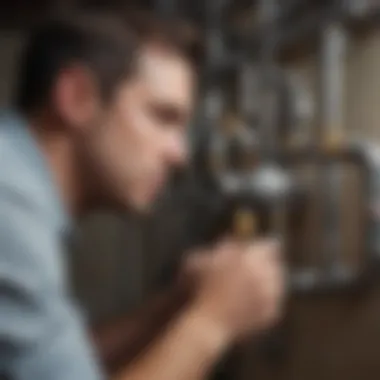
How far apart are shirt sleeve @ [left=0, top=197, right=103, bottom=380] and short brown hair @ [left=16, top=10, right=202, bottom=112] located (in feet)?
0.53

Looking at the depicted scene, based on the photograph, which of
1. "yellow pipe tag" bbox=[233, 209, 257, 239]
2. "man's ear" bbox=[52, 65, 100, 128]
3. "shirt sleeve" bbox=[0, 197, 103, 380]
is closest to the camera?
"shirt sleeve" bbox=[0, 197, 103, 380]

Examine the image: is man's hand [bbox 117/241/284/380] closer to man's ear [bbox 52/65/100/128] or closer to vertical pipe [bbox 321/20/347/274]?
vertical pipe [bbox 321/20/347/274]

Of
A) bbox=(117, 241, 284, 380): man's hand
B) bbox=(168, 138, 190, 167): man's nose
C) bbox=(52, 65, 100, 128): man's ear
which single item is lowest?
bbox=(117, 241, 284, 380): man's hand

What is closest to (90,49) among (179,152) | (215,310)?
(179,152)

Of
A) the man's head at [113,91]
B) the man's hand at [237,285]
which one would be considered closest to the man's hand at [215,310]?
the man's hand at [237,285]

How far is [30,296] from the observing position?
0.52 meters

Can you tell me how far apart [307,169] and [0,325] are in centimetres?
41

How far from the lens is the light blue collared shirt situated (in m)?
0.52

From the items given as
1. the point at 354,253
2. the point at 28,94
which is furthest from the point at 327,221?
the point at 28,94

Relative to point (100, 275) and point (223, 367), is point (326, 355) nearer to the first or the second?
point (223, 367)

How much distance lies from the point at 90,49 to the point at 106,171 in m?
0.11

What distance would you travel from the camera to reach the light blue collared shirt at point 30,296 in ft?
1.69

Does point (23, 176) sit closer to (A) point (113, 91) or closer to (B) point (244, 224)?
(A) point (113, 91)

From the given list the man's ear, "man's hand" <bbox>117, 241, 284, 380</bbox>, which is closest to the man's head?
the man's ear
